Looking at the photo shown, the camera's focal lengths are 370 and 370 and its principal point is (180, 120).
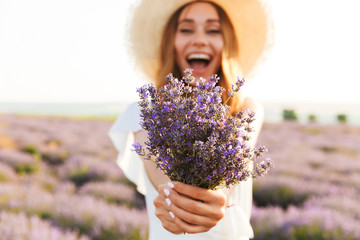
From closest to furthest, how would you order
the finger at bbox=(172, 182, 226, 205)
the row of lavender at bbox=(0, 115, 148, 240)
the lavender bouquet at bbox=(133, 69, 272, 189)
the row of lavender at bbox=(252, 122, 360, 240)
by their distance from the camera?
1. the lavender bouquet at bbox=(133, 69, 272, 189)
2. the finger at bbox=(172, 182, 226, 205)
3. the row of lavender at bbox=(0, 115, 148, 240)
4. the row of lavender at bbox=(252, 122, 360, 240)

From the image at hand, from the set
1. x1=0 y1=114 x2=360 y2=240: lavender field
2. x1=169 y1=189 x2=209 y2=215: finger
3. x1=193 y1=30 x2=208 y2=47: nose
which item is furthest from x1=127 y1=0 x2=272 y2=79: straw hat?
x1=0 y1=114 x2=360 y2=240: lavender field

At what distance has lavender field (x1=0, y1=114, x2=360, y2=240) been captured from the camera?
3896 mm

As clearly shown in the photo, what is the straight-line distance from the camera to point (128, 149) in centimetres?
262

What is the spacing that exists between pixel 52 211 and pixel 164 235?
2.67m

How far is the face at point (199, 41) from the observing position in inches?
90.7

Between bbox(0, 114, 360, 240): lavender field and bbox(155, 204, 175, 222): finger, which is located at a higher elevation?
bbox(155, 204, 175, 222): finger

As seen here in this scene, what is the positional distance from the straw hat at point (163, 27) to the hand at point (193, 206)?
4.61ft

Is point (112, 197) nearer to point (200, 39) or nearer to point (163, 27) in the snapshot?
point (163, 27)

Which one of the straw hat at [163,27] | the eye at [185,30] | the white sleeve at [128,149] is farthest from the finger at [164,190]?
the straw hat at [163,27]

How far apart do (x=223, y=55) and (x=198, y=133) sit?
1153mm

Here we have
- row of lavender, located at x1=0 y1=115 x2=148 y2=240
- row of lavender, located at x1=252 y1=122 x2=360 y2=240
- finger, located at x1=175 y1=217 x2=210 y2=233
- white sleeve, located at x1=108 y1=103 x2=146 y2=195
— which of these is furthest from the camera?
row of lavender, located at x1=252 y1=122 x2=360 y2=240

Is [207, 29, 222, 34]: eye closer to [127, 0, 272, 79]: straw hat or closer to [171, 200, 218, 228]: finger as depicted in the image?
[127, 0, 272, 79]: straw hat

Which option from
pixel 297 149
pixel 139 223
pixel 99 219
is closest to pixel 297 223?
pixel 139 223

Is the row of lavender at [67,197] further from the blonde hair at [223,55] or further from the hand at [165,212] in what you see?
the hand at [165,212]
